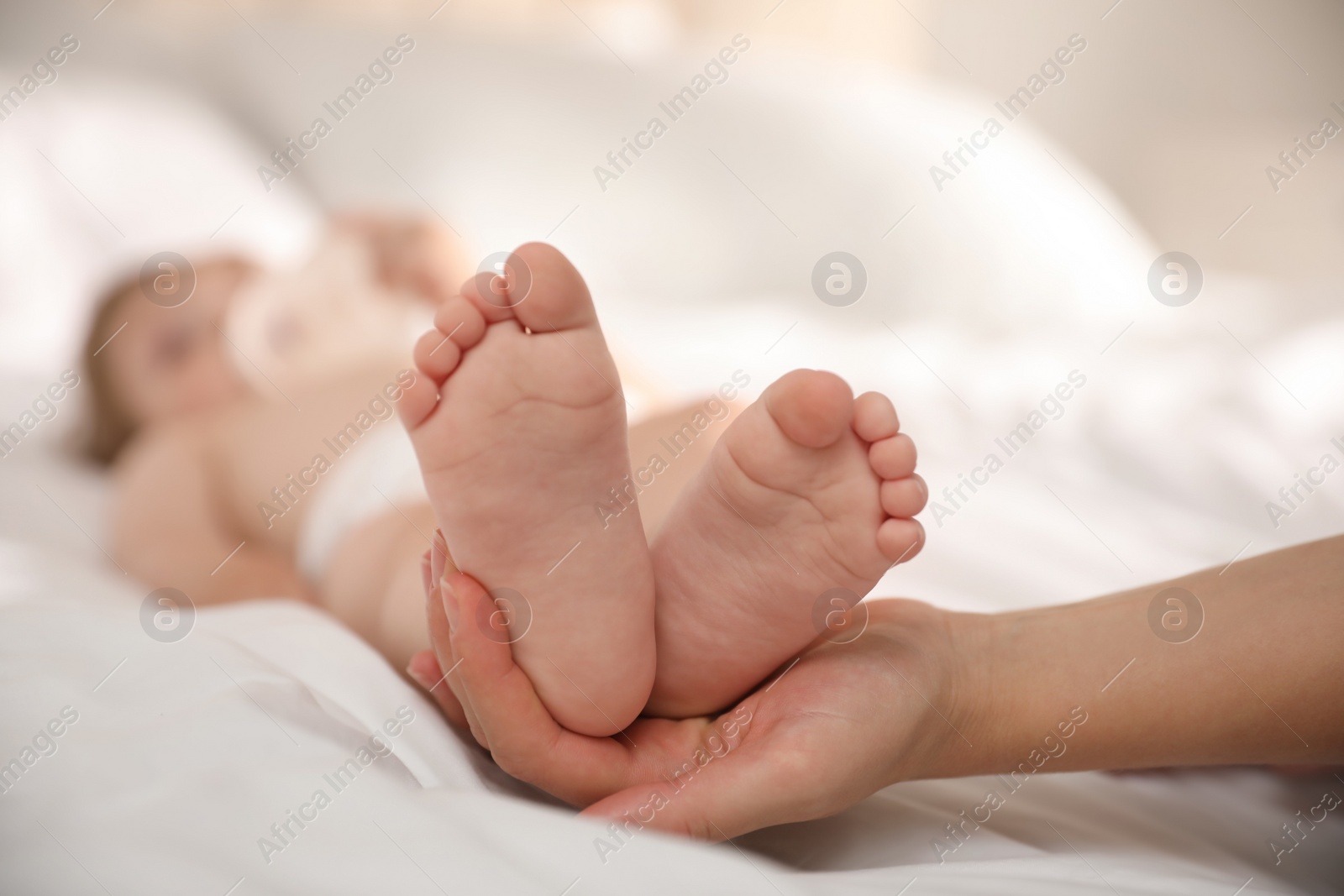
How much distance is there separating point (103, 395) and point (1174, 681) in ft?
5.71

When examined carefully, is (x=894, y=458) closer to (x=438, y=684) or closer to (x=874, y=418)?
(x=874, y=418)

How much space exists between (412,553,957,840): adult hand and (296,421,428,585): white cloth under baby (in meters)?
0.39

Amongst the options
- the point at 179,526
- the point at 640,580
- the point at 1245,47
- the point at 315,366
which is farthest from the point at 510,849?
the point at 1245,47

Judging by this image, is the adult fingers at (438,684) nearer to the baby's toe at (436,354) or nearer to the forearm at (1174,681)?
the baby's toe at (436,354)

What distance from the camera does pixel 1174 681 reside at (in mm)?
586

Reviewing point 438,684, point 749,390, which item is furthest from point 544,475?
point 749,390

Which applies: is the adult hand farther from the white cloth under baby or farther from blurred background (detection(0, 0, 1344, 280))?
blurred background (detection(0, 0, 1344, 280))

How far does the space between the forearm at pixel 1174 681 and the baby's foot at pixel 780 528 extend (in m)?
0.12

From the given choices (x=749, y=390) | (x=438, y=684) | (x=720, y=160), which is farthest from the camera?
(x=720, y=160)

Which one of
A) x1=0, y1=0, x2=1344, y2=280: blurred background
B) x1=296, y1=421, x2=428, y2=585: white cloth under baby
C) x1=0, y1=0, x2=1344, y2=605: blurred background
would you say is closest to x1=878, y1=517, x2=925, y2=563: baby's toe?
x1=296, y1=421, x2=428, y2=585: white cloth under baby

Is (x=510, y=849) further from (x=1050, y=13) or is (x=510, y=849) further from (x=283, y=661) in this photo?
(x=1050, y=13)

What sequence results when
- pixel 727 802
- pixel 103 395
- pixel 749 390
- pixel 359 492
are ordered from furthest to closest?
1. pixel 103 395
2. pixel 749 390
3. pixel 359 492
4. pixel 727 802

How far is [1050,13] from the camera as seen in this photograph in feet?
6.71

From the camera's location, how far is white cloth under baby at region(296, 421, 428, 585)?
996mm
